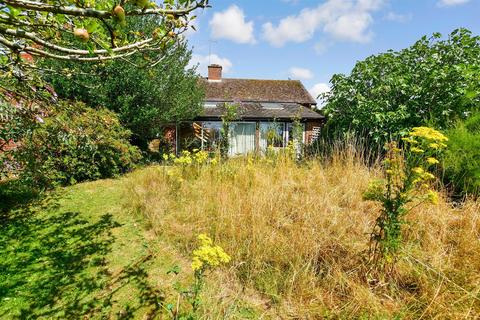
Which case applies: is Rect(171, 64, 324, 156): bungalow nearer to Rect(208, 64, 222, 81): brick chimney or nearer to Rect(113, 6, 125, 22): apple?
Rect(208, 64, 222, 81): brick chimney

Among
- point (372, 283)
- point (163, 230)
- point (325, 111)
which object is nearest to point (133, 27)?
point (325, 111)

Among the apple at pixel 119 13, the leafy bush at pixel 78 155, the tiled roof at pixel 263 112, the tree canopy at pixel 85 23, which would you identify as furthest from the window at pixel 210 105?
the apple at pixel 119 13

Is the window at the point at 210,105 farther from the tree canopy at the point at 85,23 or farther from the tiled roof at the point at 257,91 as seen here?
the tree canopy at the point at 85,23

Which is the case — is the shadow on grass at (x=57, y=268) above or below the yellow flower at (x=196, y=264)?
below

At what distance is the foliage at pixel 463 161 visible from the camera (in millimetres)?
4594

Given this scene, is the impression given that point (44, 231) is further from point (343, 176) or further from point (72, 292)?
point (343, 176)

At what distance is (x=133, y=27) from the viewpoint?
10.1m

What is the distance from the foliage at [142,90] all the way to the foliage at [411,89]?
6329 mm

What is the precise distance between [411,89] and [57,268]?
7.77 metres

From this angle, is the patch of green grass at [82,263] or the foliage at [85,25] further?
the patch of green grass at [82,263]

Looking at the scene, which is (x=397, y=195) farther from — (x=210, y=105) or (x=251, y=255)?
(x=210, y=105)

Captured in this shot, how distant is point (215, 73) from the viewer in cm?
2378

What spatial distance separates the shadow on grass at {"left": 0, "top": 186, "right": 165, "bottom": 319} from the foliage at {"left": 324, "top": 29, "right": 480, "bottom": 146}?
20.2 ft

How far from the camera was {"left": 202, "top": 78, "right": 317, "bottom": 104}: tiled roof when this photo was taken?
73.0ft
